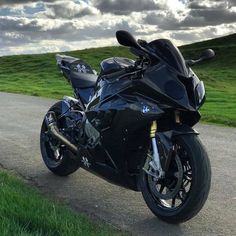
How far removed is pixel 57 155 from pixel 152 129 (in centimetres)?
236

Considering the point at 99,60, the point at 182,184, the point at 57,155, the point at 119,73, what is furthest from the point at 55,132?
the point at 99,60

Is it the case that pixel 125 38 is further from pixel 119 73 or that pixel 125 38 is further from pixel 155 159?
pixel 155 159

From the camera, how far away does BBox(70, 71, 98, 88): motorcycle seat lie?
6.66 meters

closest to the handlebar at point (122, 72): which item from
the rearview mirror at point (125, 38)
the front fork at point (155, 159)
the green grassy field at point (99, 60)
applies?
the rearview mirror at point (125, 38)

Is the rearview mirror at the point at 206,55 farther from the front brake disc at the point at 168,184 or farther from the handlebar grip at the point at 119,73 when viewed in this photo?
the front brake disc at the point at 168,184

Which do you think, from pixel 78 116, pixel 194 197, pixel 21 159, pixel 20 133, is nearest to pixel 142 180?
pixel 194 197

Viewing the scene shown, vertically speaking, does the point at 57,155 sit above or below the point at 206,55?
below

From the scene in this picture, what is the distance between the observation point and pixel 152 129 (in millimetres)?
5008

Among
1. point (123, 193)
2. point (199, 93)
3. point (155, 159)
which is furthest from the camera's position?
point (123, 193)

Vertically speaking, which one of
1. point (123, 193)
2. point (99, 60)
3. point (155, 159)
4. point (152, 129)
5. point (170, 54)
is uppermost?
point (170, 54)

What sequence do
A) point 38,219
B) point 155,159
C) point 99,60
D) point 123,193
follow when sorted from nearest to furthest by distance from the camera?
point 38,219 < point 155,159 < point 123,193 < point 99,60

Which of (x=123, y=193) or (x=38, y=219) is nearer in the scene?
(x=38, y=219)

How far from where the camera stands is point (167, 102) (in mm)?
4777

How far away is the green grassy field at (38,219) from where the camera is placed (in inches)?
173
